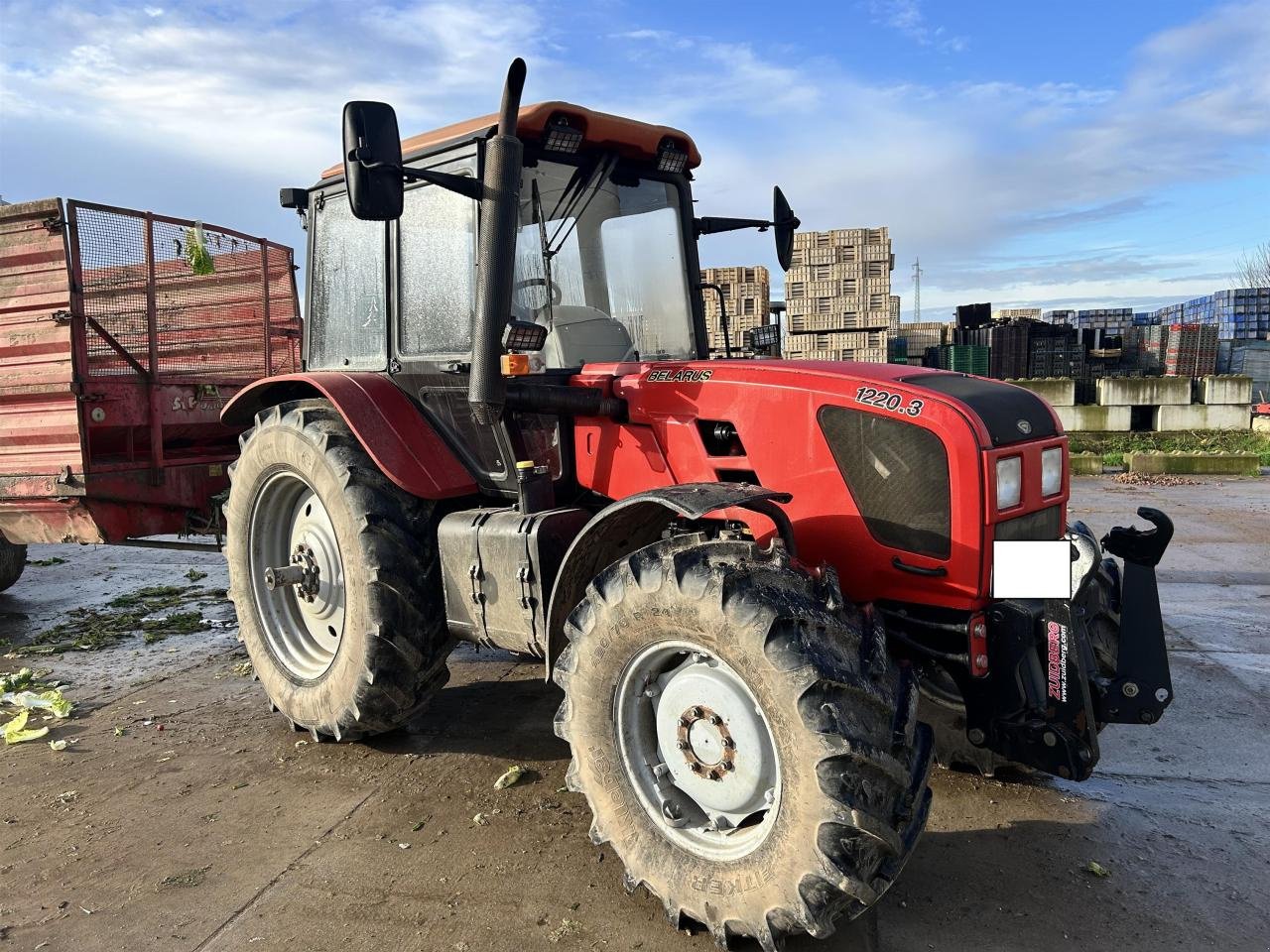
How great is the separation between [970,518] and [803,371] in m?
0.75

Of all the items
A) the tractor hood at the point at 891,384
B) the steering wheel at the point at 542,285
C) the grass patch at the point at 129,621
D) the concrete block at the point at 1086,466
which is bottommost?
the grass patch at the point at 129,621

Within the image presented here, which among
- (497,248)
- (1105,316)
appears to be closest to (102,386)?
(497,248)

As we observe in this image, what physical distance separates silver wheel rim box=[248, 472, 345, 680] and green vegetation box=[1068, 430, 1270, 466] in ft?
44.7

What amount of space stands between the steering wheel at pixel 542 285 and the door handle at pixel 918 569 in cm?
172

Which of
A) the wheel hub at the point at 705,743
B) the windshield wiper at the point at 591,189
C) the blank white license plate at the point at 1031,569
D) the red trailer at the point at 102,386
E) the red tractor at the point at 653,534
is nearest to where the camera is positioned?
the red tractor at the point at 653,534

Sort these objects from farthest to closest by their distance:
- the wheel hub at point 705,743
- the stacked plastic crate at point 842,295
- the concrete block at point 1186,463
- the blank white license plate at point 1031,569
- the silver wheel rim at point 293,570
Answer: the stacked plastic crate at point 842,295, the concrete block at point 1186,463, the silver wheel rim at point 293,570, the blank white license plate at point 1031,569, the wheel hub at point 705,743

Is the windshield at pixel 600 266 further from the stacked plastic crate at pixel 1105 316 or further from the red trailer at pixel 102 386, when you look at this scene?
the stacked plastic crate at pixel 1105 316

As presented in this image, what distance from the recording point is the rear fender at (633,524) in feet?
9.46

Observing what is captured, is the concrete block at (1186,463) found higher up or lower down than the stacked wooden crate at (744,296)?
lower down

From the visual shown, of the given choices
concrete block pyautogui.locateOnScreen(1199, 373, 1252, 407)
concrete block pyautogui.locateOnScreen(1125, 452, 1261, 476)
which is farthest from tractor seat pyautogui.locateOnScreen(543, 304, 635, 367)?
concrete block pyautogui.locateOnScreen(1199, 373, 1252, 407)

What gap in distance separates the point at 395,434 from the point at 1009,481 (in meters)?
2.44

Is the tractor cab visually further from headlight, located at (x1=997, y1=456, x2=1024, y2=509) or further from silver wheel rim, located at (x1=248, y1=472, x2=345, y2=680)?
headlight, located at (x1=997, y1=456, x2=1024, y2=509)

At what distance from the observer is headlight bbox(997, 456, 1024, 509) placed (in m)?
3.01

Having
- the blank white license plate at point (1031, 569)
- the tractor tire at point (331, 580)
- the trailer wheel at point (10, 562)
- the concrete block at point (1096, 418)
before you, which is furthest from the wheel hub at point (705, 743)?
the concrete block at point (1096, 418)
